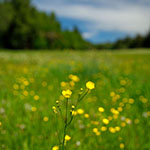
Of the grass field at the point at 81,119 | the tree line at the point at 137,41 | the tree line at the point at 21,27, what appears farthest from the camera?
the tree line at the point at 137,41

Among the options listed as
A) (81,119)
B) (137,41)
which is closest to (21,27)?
(81,119)

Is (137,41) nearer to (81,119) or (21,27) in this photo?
(21,27)

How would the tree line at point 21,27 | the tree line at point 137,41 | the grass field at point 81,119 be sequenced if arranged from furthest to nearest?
1. the tree line at point 137,41
2. the tree line at point 21,27
3. the grass field at point 81,119

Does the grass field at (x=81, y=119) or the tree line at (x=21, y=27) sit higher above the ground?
the tree line at (x=21, y=27)

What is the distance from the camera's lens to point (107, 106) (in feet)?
8.51

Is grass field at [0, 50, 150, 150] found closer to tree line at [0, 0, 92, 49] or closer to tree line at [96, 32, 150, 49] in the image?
tree line at [0, 0, 92, 49]

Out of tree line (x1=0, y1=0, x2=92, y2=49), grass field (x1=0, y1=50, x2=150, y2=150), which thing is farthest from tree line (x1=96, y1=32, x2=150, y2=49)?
grass field (x1=0, y1=50, x2=150, y2=150)

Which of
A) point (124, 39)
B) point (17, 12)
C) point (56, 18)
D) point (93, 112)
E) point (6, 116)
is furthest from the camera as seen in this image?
point (124, 39)

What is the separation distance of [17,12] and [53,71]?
30432 millimetres

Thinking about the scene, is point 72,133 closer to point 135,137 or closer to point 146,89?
point 135,137

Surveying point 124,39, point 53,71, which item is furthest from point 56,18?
point 53,71

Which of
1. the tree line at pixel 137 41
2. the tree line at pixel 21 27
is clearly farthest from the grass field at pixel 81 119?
the tree line at pixel 137 41

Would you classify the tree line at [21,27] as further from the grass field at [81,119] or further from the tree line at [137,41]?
the grass field at [81,119]

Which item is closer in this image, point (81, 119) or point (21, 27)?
point (81, 119)
